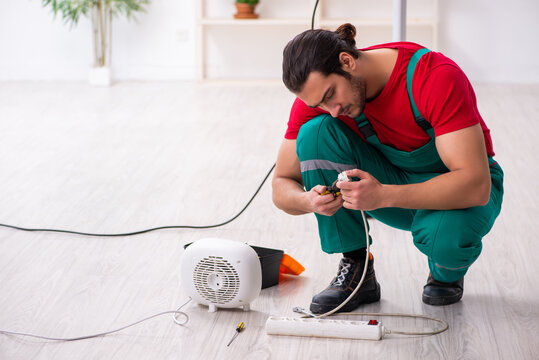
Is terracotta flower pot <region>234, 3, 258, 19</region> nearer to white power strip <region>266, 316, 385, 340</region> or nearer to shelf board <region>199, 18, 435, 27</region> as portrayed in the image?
shelf board <region>199, 18, 435, 27</region>

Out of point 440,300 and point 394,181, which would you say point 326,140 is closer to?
point 394,181

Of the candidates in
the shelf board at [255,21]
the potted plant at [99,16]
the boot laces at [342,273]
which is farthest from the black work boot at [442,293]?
the potted plant at [99,16]

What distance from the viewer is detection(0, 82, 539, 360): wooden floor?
1.65 metres

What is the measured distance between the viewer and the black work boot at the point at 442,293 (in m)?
1.82

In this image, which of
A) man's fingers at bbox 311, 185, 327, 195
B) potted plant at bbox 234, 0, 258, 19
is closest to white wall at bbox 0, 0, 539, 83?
potted plant at bbox 234, 0, 258, 19

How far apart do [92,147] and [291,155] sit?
1989mm

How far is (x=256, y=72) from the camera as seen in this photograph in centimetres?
550

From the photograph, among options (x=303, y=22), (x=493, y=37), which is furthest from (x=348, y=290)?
(x=493, y=37)

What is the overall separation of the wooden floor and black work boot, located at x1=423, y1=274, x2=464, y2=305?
0.06 ft

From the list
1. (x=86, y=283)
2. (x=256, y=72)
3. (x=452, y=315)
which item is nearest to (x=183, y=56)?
(x=256, y=72)

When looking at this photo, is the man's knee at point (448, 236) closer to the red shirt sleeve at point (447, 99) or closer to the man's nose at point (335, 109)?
the red shirt sleeve at point (447, 99)

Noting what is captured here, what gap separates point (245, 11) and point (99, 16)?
109 cm

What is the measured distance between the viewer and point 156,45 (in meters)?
5.48

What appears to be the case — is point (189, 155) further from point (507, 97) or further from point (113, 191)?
point (507, 97)
